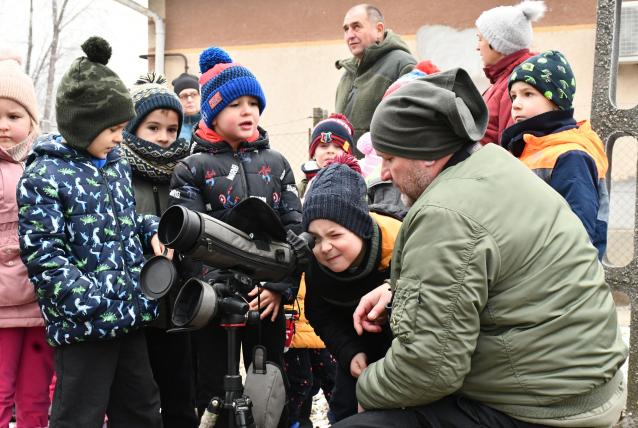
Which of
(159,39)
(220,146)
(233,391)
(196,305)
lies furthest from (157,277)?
(159,39)

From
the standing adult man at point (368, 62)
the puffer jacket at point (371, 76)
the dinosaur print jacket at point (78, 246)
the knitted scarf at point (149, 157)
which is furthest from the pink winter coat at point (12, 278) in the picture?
the standing adult man at point (368, 62)

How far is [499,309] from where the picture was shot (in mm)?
1930

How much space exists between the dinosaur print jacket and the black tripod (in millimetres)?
694

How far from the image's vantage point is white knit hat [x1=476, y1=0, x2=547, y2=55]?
3.63m

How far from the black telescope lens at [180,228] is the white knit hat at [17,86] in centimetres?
170

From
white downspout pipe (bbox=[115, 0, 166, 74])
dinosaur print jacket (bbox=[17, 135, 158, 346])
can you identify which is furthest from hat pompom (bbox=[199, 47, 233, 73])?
white downspout pipe (bbox=[115, 0, 166, 74])

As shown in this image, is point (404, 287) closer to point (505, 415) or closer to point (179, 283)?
point (505, 415)

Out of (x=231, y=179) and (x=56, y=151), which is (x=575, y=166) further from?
(x=56, y=151)

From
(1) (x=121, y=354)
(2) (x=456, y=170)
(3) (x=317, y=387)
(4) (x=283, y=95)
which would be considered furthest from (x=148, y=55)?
(2) (x=456, y=170)

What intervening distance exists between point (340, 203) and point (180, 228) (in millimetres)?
627

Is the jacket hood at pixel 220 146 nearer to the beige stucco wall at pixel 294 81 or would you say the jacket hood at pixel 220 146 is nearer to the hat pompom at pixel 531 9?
the hat pompom at pixel 531 9

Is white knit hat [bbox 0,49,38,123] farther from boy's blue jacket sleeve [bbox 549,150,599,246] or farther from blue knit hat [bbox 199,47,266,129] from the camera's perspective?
boy's blue jacket sleeve [bbox 549,150,599,246]

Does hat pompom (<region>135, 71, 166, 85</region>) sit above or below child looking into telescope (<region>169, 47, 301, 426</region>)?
above

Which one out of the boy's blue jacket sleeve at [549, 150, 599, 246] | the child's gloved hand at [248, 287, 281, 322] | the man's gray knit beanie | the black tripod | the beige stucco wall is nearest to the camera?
the man's gray knit beanie
